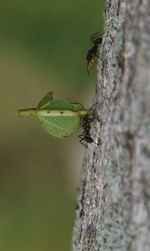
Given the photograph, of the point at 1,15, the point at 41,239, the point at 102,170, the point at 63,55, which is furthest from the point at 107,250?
the point at 1,15

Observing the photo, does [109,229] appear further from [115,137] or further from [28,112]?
[28,112]

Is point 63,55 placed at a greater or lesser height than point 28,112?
greater

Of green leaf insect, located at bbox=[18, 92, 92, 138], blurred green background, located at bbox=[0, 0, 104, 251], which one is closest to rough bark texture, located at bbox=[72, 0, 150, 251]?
green leaf insect, located at bbox=[18, 92, 92, 138]

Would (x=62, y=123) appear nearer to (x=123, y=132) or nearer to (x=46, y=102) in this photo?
(x=46, y=102)

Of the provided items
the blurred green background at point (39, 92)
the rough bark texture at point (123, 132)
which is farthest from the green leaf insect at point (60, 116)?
the blurred green background at point (39, 92)

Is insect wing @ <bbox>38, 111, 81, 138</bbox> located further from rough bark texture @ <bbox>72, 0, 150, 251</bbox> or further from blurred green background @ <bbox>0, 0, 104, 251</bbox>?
blurred green background @ <bbox>0, 0, 104, 251</bbox>

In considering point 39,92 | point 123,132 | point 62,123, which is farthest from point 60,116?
point 39,92
